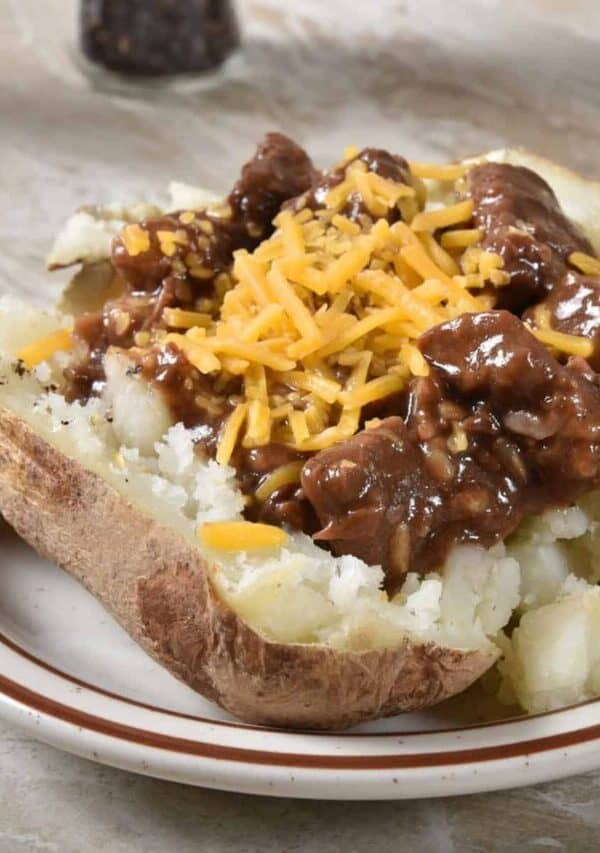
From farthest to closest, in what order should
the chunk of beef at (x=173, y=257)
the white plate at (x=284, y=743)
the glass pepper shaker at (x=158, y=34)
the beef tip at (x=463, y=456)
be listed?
the glass pepper shaker at (x=158, y=34), the chunk of beef at (x=173, y=257), the beef tip at (x=463, y=456), the white plate at (x=284, y=743)

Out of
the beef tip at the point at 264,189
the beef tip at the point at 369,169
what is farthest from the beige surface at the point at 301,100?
the beef tip at the point at 369,169

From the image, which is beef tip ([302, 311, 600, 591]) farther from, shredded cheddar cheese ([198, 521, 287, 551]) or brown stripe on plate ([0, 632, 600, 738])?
brown stripe on plate ([0, 632, 600, 738])

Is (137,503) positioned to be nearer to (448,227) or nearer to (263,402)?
(263,402)

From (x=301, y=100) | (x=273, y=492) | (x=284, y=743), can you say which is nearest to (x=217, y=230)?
(x=273, y=492)

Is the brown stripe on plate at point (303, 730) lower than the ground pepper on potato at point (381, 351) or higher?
lower

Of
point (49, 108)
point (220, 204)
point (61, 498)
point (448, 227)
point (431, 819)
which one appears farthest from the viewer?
point (49, 108)

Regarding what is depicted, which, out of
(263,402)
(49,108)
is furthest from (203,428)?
(49,108)

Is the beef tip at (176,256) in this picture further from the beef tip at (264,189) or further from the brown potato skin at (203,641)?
the brown potato skin at (203,641)
